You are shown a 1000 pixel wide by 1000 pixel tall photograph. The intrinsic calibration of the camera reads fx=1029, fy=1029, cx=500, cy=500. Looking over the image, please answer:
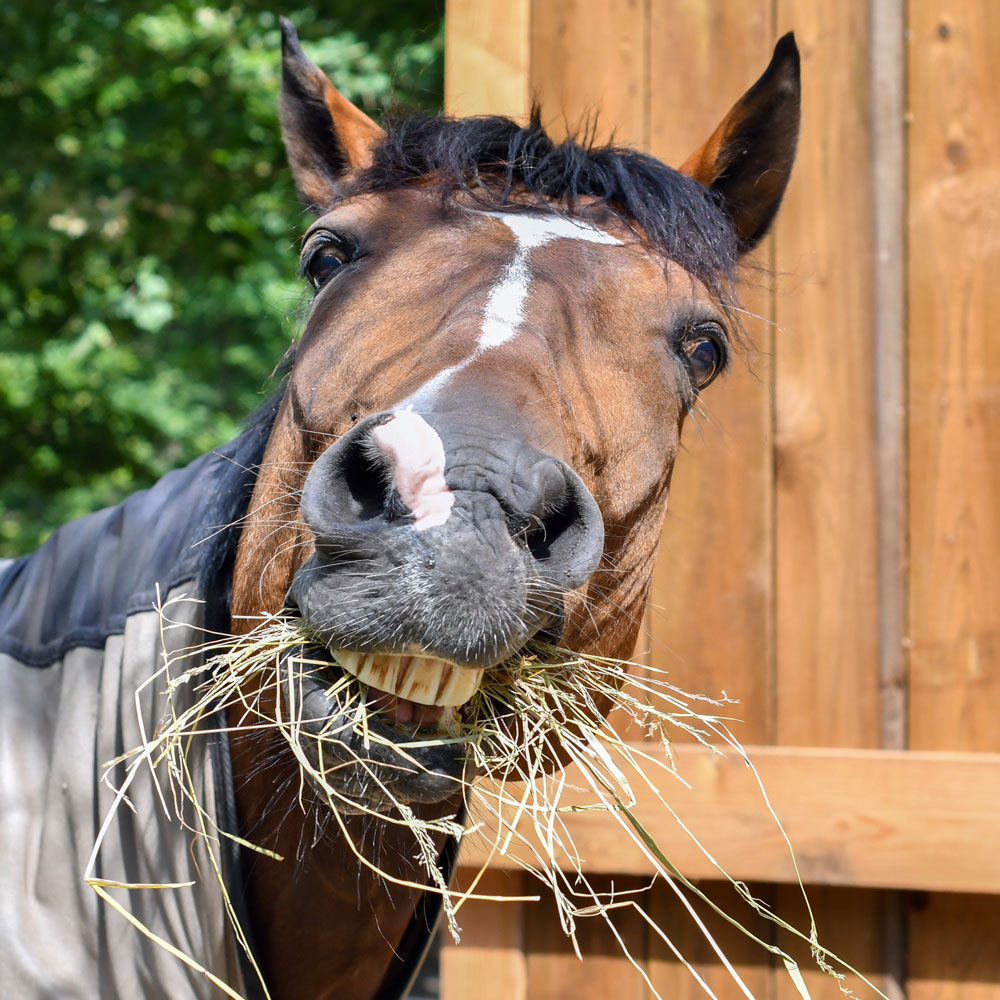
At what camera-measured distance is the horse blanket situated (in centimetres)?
187

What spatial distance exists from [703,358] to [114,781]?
1406 mm

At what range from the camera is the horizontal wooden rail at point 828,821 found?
97.3 inches

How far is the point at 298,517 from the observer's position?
5.59ft

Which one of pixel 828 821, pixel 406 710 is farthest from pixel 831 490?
pixel 406 710

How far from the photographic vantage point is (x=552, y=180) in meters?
1.98

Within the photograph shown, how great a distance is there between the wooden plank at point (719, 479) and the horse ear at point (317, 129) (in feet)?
3.13

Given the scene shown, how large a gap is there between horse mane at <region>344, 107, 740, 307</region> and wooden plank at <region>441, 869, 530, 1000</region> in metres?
1.65

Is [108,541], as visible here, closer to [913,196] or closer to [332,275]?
[332,275]

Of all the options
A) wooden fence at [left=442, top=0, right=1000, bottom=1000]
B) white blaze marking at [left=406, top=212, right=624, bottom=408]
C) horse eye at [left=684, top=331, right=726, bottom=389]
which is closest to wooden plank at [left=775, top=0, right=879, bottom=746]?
wooden fence at [left=442, top=0, right=1000, bottom=1000]

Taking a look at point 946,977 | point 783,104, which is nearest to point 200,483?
point 783,104

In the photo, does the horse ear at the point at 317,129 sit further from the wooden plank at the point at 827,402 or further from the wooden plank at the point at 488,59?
the wooden plank at the point at 827,402

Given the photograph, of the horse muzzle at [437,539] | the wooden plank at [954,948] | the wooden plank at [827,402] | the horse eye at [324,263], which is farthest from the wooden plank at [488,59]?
the wooden plank at [954,948]

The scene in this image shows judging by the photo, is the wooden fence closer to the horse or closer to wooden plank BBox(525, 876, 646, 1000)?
wooden plank BBox(525, 876, 646, 1000)

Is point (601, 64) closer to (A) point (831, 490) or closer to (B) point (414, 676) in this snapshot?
(A) point (831, 490)
